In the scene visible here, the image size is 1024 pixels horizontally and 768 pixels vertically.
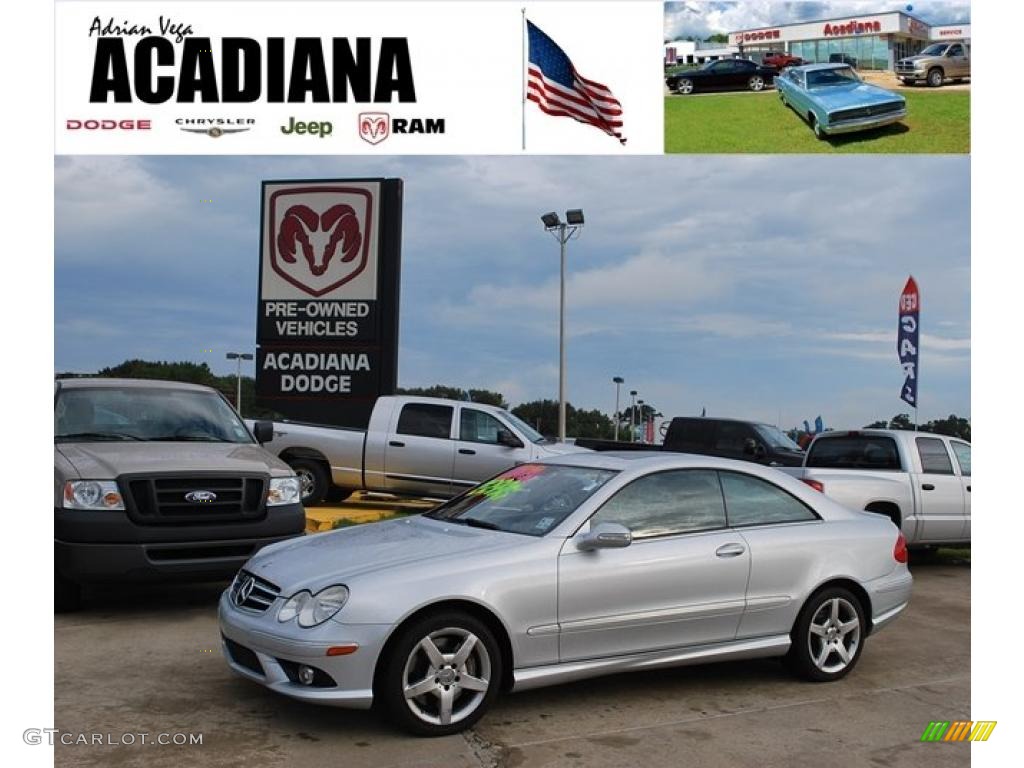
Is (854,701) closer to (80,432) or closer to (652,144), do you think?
(80,432)

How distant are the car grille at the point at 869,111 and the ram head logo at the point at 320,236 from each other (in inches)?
287

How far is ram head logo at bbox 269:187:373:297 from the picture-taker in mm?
15969

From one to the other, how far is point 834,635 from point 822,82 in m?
10.8

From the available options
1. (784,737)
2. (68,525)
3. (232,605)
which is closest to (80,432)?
(68,525)

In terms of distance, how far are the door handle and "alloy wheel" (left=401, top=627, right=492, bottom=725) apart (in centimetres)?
166

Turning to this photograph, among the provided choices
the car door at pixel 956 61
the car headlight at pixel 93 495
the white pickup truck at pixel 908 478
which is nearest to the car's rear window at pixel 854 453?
the white pickup truck at pixel 908 478

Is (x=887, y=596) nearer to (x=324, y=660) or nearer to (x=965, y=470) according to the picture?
(x=324, y=660)

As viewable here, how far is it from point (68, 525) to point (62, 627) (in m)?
0.76

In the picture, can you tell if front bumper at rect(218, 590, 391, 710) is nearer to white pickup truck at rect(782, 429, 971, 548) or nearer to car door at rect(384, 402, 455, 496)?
white pickup truck at rect(782, 429, 971, 548)

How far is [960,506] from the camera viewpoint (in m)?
11.7

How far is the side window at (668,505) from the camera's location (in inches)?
236

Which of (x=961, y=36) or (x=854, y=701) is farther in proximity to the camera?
(x=961, y=36)

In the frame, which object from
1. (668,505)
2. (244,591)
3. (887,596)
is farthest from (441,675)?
(887,596)

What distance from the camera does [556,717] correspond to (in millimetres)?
5594
